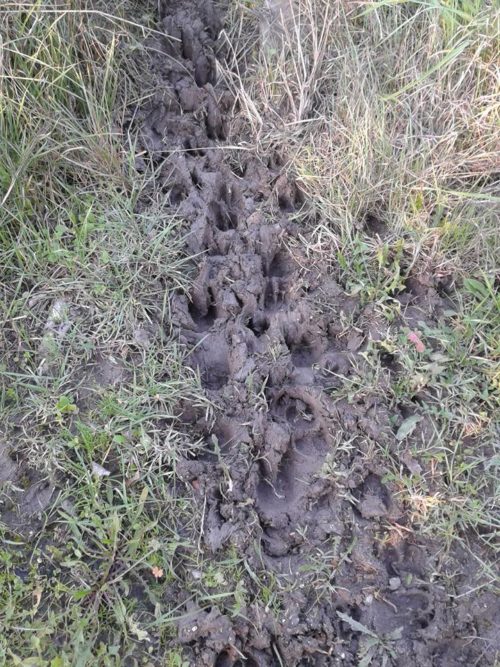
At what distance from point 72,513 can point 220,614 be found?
0.51 meters

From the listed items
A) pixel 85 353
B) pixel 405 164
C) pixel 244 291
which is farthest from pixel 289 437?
pixel 405 164

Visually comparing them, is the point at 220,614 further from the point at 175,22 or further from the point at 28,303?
A: the point at 175,22

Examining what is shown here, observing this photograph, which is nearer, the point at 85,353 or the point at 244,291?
the point at 85,353

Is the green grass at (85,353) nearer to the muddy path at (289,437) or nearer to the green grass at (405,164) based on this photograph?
the muddy path at (289,437)

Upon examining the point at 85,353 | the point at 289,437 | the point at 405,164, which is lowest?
the point at 289,437

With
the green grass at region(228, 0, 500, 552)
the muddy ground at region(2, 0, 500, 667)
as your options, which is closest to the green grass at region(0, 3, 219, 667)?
the muddy ground at region(2, 0, 500, 667)

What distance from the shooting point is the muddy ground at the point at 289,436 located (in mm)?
1786

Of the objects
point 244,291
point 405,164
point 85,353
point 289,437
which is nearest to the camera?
point 289,437

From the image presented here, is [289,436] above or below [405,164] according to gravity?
below

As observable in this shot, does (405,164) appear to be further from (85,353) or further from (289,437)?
(85,353)

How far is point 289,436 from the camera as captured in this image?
6.61ft

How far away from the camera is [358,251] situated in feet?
7.62

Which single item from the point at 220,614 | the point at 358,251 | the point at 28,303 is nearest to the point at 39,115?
the point at 28,303

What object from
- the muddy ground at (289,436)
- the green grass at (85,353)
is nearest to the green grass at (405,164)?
the muddy ground at (289,436)
